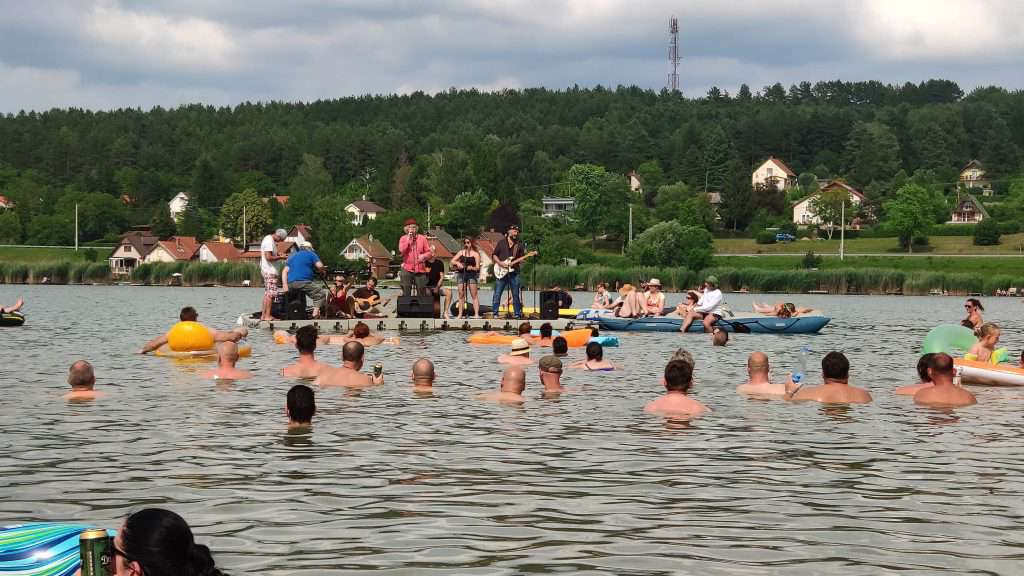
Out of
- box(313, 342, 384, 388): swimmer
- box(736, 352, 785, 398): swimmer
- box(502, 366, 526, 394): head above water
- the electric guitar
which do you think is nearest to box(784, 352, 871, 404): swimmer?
box(736, 352, 785, 398): swimmer

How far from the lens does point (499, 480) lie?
10.3m

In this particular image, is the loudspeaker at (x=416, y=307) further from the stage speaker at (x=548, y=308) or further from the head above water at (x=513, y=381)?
the head above water at (x=513, y=381)

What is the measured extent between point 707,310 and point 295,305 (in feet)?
34.4

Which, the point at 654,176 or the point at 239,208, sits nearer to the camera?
the point at 239,208

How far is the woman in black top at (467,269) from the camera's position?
29797 mm

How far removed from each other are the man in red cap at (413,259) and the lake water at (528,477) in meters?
10.7

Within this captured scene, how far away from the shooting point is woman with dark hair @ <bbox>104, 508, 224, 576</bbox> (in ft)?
16.8

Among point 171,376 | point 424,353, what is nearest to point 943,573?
point 171,376

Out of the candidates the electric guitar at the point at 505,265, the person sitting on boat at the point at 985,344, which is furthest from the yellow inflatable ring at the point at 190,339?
the person sitting on boat at the point at 985,344

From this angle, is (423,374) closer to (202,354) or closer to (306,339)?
(306,339)

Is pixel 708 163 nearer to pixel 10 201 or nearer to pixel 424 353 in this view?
pixel 10 201

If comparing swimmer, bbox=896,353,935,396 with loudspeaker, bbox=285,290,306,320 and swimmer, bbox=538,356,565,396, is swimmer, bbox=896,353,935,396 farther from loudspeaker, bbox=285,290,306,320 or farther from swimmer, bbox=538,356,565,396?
loudspeaker, bbox=285,290,306,320

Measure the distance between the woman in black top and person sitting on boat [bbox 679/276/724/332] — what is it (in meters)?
5.47

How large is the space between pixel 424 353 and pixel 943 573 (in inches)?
679
